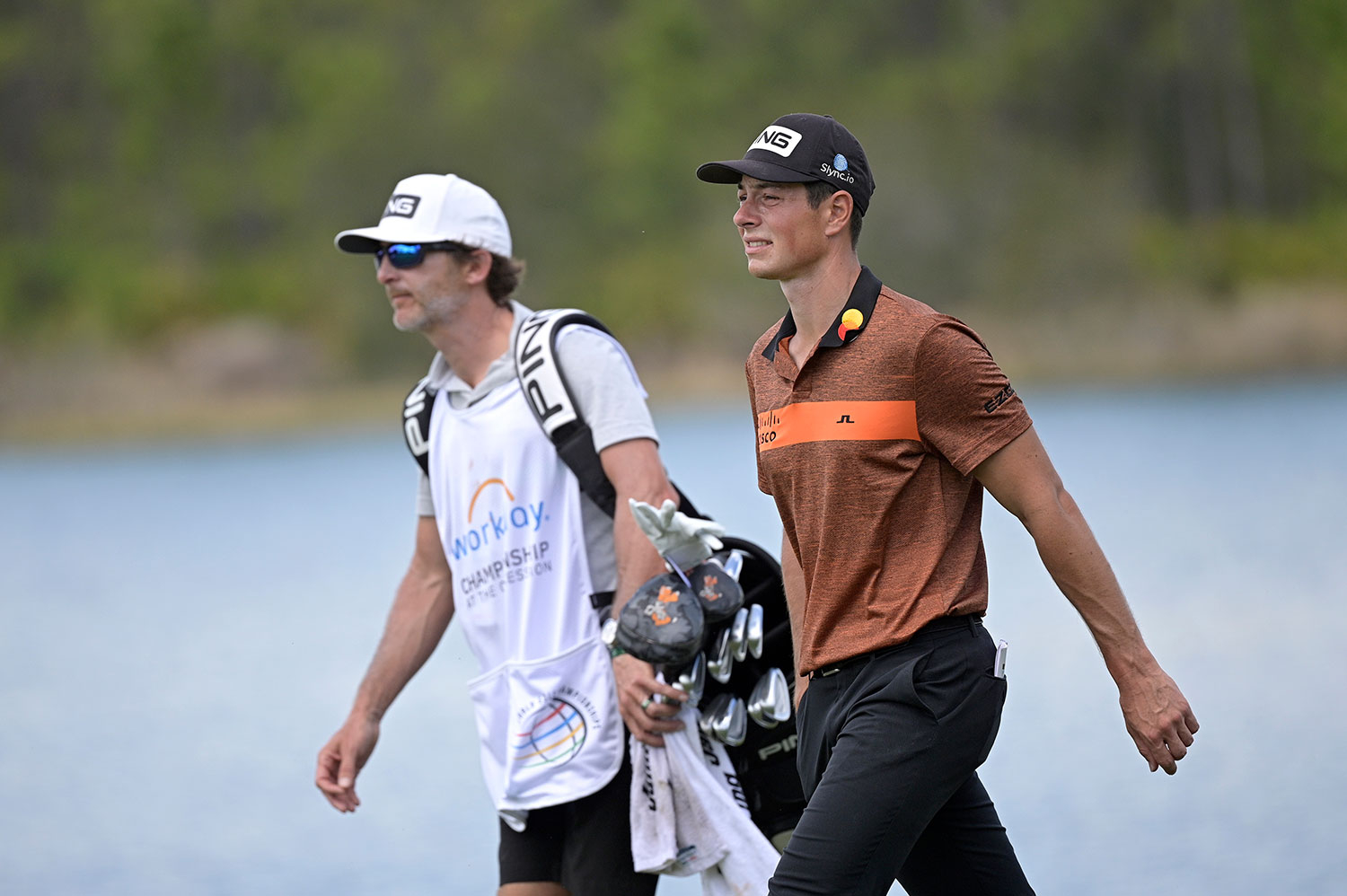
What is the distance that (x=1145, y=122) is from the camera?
51875 mm

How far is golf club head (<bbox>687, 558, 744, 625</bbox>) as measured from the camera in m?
3.77

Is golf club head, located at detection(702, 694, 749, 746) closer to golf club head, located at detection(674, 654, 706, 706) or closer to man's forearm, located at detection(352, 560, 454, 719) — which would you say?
golf club head, located at detection(674, 654, 706, 706)

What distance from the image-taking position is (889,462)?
324cm

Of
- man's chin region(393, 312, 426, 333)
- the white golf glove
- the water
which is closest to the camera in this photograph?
the white golf glove

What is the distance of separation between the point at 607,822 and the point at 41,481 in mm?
27213

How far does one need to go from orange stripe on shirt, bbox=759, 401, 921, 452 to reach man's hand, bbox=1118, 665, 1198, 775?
0.62 meters

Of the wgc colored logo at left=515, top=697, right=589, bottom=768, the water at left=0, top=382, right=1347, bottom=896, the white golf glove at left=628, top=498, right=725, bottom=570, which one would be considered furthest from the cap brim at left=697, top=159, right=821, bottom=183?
the water at left=0, top=382, right=1347, bottom=896

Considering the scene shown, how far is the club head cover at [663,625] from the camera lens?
369 centimetres

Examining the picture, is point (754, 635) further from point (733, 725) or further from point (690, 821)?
point (690, 821)

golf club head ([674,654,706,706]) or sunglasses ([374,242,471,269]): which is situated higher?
sunglasses ([374,242,471,269])

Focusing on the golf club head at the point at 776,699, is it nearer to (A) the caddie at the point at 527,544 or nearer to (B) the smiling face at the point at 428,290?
(A) the caddie at the point at 527,544

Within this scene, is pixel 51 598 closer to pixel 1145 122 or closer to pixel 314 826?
pixel 314 826

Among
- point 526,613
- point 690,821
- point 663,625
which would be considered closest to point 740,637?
point 663,625

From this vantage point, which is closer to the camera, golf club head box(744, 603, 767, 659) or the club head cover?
the club head cover
